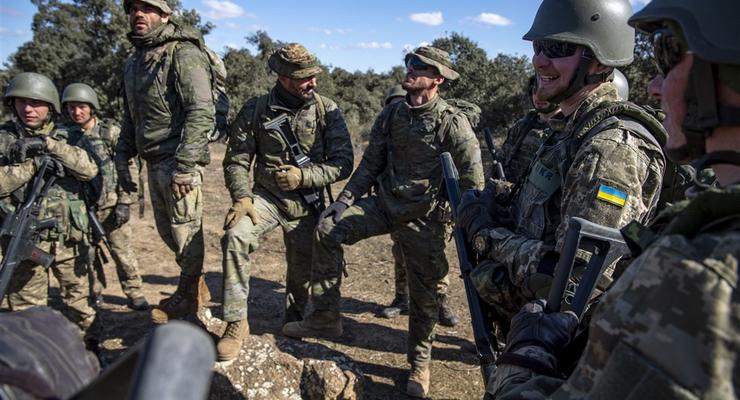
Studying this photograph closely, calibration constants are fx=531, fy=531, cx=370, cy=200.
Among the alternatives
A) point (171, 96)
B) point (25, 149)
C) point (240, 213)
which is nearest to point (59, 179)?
point (25, 149)

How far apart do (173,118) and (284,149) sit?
1036 millimetres

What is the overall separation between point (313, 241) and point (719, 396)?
12.9 ft

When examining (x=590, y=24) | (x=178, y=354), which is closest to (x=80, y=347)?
(x=178, y=354)

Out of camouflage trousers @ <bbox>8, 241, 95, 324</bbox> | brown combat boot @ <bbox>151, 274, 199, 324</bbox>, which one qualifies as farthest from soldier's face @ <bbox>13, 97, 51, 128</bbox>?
brown combat boot @ <bbox>151, 274, 199, 324</bbox>

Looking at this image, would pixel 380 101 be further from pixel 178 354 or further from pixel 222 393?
pixel 178 354

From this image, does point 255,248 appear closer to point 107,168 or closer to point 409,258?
point 409,258

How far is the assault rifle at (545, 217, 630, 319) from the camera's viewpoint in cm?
190

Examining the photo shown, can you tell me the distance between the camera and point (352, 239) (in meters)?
4.68

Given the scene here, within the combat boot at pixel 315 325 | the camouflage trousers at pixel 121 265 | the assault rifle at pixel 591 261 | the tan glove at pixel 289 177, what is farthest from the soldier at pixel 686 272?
the camouflage trousers at pixel 121 265

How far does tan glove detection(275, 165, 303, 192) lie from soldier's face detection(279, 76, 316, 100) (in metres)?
0.67

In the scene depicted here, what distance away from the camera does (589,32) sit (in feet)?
8.91

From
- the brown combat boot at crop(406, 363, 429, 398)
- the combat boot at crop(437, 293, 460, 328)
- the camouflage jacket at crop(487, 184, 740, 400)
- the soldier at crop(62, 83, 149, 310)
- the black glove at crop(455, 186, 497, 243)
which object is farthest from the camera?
the combat boot at crop(437, 293, 460, 328)

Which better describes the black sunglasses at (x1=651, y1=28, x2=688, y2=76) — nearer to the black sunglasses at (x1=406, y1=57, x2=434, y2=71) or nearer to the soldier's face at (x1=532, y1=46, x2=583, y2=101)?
the soldier's face at (x1=532, y1=46, x2=583, y2=101)

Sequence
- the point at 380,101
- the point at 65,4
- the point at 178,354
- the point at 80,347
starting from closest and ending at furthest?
1. the point at 178,354
2. the point at 80,347
3. the point at 65,4
4. the point at 380,101
